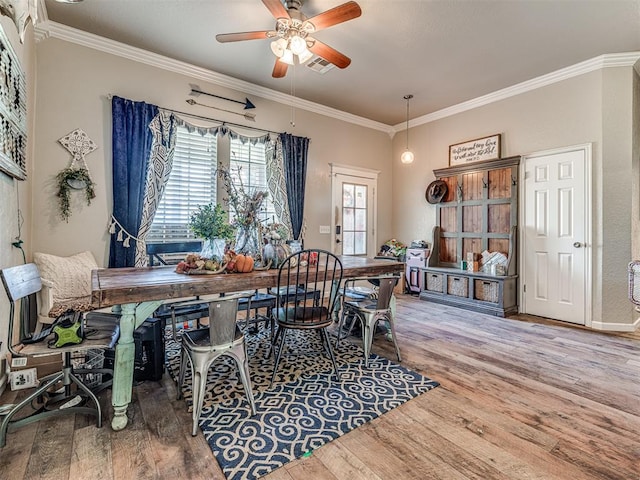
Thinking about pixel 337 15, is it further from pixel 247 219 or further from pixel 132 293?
pixel 132 293

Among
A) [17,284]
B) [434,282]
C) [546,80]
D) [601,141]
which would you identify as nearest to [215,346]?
[17,284]

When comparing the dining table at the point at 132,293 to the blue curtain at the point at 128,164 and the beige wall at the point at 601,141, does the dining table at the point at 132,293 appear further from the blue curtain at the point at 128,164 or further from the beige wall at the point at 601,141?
the beige wall at the point at 601,141

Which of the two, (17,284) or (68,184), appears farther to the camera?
(68,184)

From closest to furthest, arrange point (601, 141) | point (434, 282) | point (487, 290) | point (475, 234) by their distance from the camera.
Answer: point (601, 141), point (487, 290), point (475, 234), point (434, 282)

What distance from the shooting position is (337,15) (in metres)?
2.34

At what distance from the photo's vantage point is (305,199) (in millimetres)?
4840

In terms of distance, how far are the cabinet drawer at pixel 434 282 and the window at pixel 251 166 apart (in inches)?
101

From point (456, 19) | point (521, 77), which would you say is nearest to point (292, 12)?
point (456, 19)

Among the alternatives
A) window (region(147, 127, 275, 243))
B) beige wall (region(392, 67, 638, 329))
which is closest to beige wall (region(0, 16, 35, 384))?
window (region(147, 127, 275, 243))

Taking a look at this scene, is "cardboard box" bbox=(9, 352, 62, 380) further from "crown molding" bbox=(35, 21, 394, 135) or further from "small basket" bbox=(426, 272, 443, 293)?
"small basket" bbox=(426, 272, 443, 293)

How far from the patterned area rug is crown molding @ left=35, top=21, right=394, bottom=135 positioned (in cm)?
312

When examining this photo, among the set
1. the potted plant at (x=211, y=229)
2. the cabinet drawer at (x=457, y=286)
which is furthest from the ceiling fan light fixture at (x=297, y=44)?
the cabinet drawer at (x=457, y=286)

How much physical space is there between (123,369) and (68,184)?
226 centimetres

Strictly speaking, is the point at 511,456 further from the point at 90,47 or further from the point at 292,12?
the point at 90,47
